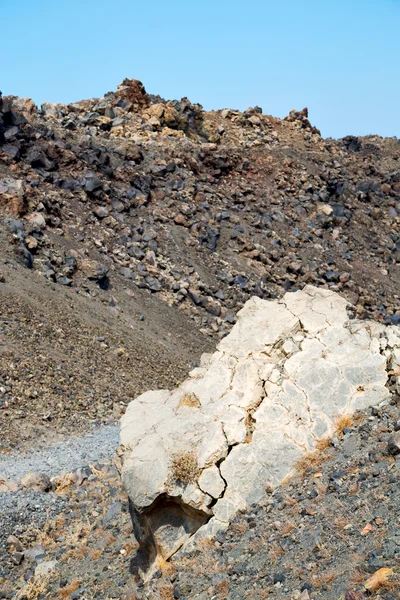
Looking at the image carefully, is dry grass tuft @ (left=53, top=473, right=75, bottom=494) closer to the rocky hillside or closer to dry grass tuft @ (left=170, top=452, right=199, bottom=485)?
the rocky hillside

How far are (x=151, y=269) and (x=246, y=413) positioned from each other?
71.8 feet

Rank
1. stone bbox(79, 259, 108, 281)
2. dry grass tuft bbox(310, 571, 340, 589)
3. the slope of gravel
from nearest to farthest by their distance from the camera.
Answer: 1. dry grass tuft bbox(310, 571, 340, 589)
2. the slope of gravel
3. stone bbox(79, 259, 108, 281)

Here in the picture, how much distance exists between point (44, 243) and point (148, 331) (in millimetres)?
5975

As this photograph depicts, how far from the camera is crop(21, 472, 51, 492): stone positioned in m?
15.4

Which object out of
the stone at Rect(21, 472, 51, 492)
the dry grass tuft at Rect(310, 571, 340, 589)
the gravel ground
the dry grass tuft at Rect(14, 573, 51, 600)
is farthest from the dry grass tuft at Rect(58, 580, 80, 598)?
the gravel ground

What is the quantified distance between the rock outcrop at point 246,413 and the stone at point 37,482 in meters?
4.71

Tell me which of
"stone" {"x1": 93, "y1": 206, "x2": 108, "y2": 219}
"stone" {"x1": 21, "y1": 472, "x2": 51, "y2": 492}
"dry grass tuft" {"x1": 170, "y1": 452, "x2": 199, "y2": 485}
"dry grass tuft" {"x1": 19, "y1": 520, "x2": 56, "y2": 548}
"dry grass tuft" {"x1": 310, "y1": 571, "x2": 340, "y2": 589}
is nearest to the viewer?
"dry grass tuft" {"x1": 310, "y1": 571, "x2": 340, "y2": 589}

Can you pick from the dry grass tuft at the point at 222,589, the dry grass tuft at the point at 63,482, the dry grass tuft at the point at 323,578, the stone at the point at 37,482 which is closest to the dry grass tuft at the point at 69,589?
the dry grass tuft at the point at 222,589

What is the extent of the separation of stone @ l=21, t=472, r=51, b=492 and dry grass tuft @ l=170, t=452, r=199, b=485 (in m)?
6.18

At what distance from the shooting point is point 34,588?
11633 millimetres

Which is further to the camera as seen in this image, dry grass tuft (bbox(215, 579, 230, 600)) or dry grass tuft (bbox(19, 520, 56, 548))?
dry grass tuft (bbox(19, 520, 56, 548))

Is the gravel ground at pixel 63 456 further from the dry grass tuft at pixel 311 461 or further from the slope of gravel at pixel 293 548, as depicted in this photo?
the dry grass tuft at pixel 311 461

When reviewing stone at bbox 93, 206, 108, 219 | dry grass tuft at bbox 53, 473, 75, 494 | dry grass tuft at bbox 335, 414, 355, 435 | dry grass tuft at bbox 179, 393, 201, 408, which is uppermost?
dry grass tuft at bbox 335, 414, 355, 435

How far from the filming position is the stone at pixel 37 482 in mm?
15352
